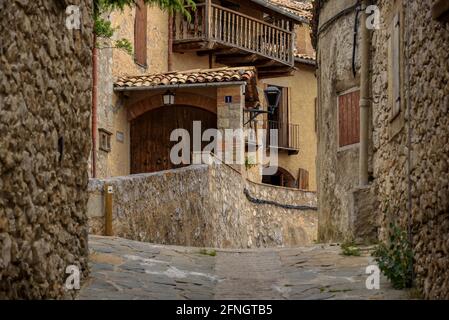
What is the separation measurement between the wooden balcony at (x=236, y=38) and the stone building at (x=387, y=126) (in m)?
8.86

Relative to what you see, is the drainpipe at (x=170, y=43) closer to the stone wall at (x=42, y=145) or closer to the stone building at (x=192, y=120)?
the stone building at (x=192, y=120)

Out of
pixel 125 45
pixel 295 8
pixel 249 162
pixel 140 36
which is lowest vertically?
pixel 249 162

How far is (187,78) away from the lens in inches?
752

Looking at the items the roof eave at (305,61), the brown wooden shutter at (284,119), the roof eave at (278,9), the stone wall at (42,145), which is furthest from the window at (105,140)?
the roof eave at (305,61)

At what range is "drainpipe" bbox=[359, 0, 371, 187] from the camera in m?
11.2

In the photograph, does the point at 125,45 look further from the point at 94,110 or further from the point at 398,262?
the point at 398,262

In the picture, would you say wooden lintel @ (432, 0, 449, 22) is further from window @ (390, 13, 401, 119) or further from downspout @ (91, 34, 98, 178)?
downspout @ (91, 34, 98, 178)

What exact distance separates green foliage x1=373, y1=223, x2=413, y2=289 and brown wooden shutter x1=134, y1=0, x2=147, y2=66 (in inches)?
536

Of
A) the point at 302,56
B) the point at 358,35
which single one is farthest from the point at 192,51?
the point at 358,35

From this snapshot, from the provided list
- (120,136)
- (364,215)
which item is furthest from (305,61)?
(364,215)

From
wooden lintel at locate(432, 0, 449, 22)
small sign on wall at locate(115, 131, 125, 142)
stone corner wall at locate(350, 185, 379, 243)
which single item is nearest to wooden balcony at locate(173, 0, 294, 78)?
small sign on wall at locate(115, 131, 125, 142)

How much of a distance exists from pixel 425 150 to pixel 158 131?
14.2 m

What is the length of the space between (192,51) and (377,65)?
13.8 metres

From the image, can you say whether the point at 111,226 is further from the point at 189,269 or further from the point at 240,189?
the point at 240,189
